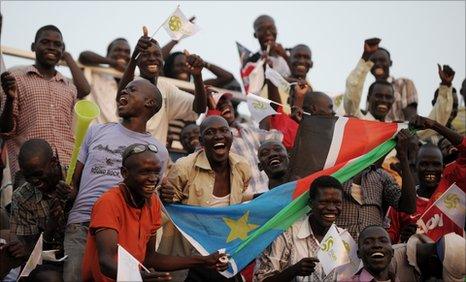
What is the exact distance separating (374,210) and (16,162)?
3.48 meters

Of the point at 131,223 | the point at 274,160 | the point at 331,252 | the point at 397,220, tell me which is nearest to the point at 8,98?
the point at 131,223

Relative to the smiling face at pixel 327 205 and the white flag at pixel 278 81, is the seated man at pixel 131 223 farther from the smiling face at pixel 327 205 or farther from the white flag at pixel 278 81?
the white flag at pixel 278 81

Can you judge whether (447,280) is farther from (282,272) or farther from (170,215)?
(170,215)

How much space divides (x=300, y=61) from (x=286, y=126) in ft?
4.77

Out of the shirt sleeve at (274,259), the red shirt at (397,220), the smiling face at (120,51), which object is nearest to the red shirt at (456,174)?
the red shirt at (397,220)

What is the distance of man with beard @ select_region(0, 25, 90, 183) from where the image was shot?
8.87 m

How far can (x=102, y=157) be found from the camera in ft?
25.5

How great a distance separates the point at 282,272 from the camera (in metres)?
7.62

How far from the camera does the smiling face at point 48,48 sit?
30.5 ft

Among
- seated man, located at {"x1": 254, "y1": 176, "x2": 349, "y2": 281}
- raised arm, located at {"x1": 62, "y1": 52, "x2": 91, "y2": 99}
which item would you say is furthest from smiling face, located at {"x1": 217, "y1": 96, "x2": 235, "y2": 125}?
seated man, located at {"x1": 254, "y1": 176, "x2": 349, "y2": 281}

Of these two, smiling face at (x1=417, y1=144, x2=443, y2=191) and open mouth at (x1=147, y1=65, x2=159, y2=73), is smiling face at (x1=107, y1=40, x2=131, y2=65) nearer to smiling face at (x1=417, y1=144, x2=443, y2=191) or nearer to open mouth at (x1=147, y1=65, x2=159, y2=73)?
open mouth at (x1=147, y1=65, x2=159, y2=73)

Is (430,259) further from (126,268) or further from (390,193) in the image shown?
(126,268)

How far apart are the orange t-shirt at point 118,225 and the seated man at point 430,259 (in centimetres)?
243

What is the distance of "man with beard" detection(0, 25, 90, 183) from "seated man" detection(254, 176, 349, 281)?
2.34 m
